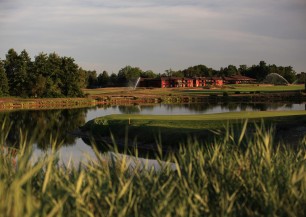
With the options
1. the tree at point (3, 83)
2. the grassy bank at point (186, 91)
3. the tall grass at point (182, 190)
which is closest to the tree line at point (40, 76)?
the tree at point (3, 83)

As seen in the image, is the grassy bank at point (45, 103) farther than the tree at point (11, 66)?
No

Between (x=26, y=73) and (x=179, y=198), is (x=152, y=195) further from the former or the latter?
(x=26, y=73)

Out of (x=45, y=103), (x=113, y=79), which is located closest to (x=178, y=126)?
(x=45, y=103)

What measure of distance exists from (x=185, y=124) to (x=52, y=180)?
96.1 feet

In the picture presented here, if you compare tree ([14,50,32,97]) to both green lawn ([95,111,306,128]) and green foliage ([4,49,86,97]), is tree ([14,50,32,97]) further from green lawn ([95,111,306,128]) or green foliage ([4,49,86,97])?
green lawn ([95,111,306,128])

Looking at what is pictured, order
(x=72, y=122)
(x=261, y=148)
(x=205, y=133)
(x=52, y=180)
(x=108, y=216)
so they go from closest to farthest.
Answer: (x=108, y=216), (x=52, y=180), (x=261, y=148), (x=205, y=133), (x=72, y=122)

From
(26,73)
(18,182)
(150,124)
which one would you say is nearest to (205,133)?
(150,124)

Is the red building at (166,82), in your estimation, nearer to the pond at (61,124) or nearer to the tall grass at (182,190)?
the pond at (61,124)

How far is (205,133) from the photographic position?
31.8 metres

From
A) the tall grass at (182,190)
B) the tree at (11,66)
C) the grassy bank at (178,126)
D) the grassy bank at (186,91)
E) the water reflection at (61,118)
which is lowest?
the water reflection at (61,118)

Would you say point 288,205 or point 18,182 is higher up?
point 18,182

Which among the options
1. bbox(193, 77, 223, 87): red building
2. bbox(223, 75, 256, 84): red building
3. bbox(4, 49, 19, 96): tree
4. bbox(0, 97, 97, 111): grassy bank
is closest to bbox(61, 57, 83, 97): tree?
bbox(0, 97, 97, 111): grassy bank

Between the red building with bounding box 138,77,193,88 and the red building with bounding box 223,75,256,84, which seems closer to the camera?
the red building with bounding box 138,77,193,88

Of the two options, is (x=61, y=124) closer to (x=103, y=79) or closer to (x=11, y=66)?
(x=11, y=66)
